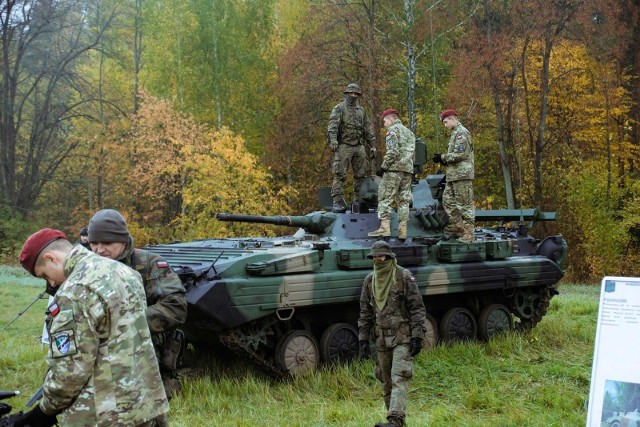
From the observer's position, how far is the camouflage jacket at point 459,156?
10.5 metres

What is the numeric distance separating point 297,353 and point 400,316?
8.03ft

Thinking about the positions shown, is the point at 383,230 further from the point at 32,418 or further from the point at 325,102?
the point at 325,102

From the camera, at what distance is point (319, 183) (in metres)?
26.3

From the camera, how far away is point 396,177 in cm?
1004

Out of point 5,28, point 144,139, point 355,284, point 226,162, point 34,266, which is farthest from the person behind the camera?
point 5,28

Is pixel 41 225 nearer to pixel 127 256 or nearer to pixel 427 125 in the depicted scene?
pixel 427 125

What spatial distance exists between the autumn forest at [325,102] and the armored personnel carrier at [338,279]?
29.5 ft

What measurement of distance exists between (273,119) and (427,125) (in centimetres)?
557

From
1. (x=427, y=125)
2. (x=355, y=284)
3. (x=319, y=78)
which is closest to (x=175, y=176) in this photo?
(x=319, y=78)

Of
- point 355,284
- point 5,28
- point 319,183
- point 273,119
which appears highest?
point 5,28

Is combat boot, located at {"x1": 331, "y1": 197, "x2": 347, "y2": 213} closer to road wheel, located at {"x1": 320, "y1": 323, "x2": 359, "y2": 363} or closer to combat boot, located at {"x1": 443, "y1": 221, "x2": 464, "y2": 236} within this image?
combat boot, located at {"x1": 443, "y1": 221, "x2": 464, "y2": 236}

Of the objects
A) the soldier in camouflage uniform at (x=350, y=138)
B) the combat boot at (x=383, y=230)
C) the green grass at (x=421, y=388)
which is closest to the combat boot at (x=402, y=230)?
the combat boot at (x=383, y=230)

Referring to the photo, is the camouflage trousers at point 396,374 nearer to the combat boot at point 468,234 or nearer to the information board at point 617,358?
the information board at point 617,358

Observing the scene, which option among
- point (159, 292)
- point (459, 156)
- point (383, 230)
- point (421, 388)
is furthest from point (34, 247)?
point (459, 156)
